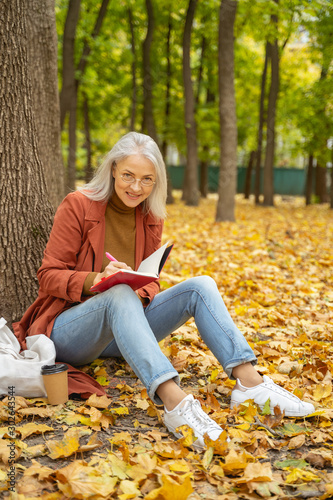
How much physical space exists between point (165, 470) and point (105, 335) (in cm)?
90

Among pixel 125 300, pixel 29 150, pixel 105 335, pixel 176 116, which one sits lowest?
pixel 105 335

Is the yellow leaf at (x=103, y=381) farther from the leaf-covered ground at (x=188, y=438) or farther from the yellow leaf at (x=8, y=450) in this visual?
the yellow leaf at (x=8, y=450)

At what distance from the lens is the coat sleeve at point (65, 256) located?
8.41 ft

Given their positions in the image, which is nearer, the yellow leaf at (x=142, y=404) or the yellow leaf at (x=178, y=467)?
the yellow leaf at (x=178, y=467)

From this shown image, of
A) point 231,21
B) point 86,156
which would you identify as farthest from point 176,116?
point 231,21

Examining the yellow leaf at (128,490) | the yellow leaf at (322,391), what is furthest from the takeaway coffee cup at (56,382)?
the yellow leaf at (322,391)

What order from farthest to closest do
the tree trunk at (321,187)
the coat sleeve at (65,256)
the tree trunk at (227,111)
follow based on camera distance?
the tree trunk at (321,187)
the tree trunk at (227,111)
the coat sleeve at (65,256)

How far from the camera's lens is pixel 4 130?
3270 mm

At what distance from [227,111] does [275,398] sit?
344 inches

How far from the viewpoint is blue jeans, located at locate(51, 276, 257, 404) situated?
2.34 meters

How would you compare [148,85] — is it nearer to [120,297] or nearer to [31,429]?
[120,297]

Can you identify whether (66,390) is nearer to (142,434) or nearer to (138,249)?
(142,434)

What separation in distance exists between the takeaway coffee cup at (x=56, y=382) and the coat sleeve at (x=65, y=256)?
37 cm

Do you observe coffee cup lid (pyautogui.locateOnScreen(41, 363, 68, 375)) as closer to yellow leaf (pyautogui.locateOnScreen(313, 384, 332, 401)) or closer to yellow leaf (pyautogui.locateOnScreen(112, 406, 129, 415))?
yellow leaf (pyautogui.locateOnScreen(112, 406, 129, 415))
